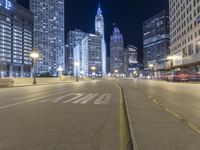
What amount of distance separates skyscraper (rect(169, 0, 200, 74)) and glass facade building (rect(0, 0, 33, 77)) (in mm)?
108691

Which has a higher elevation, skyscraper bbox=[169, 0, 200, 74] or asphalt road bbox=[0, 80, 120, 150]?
skyscraper bbox=[169, 0, 200, 74]

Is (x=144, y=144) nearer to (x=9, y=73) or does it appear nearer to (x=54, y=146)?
(x=54, y=146)

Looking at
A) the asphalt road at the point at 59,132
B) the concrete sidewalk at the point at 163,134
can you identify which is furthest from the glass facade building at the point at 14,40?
the concrete sidewalk at the point at 163,134

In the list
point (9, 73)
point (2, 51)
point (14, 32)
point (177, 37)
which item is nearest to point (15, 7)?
point (14, 32)

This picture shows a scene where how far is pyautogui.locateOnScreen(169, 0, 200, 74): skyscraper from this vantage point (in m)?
70.3

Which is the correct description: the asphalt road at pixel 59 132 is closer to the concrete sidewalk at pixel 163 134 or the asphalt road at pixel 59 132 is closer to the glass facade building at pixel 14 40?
the concrete sidewalk at pixel 163 134

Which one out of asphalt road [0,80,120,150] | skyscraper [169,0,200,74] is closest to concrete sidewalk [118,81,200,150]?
asphalt road [0,80,120,150]

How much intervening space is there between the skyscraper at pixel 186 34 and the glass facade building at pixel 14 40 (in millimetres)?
108691

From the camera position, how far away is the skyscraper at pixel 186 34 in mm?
70256

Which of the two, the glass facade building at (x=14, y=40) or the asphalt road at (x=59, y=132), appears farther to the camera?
the glass facade building at (x=14, y=40)

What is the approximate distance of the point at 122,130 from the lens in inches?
295

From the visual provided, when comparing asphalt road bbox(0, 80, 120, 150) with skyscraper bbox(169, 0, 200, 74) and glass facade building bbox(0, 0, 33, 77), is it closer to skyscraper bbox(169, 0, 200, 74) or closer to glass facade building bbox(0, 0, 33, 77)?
skyscraper bbox(169, 0, 200, 74)

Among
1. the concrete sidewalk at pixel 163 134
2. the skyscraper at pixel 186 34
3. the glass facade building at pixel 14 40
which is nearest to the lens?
the concrete sidewalk at pixel 163 134

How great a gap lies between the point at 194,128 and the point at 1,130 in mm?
5533
